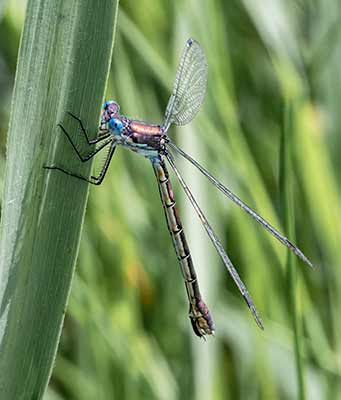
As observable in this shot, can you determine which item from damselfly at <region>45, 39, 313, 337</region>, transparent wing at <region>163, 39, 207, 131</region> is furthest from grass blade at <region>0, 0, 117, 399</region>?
transparent wing at <region>163, 39, 207, 131</region>

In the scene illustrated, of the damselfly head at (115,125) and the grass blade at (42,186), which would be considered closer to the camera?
the grass blade at (42,186)

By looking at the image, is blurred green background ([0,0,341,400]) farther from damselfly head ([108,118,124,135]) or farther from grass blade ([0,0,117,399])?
grass blade ([0,0,117,399])

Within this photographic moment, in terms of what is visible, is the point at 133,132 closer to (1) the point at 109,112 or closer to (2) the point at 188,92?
(1) the point at 109,112

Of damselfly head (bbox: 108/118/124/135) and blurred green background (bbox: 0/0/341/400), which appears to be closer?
damselfly head (bbox: 108/118/124/135)

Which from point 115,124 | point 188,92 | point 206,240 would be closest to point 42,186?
point 115,124

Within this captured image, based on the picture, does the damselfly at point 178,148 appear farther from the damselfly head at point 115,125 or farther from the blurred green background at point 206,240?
the blurred green background at point 206,240

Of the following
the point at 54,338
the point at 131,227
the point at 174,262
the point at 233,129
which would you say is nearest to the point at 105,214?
the point at 131,227

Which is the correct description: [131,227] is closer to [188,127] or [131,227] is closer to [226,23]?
[188,127]

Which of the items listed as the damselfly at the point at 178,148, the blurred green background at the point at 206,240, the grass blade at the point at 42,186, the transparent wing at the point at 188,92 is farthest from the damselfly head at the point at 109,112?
the grass blade at the point at 42,186
